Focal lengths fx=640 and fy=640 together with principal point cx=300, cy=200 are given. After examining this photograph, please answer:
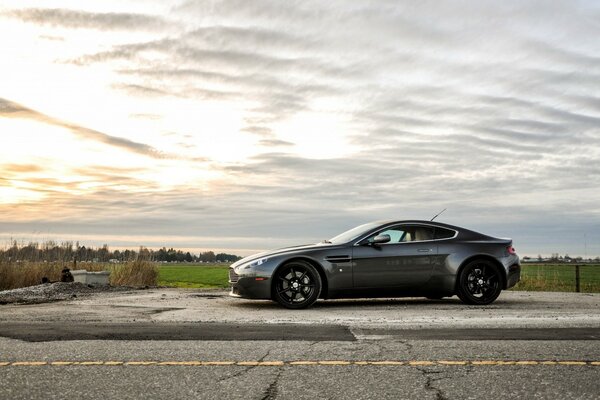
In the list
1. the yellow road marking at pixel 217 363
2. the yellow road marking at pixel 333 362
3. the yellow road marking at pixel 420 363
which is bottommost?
the yellow road marking at pixel 217 363

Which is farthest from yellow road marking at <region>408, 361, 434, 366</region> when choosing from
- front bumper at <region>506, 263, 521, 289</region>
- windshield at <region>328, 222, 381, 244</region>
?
front bumper at <region>506, 263, 521, 289</region>

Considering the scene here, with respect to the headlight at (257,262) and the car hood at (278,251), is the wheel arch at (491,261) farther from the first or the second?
the headlight at (257,262)

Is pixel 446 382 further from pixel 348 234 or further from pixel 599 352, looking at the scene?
pixel 348 234

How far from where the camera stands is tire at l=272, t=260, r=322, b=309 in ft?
36.2

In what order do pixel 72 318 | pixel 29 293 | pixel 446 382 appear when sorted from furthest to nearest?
pixel 29 293 → pixel 72 318 → pixel 446 382

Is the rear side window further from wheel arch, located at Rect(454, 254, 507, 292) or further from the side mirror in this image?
the side mirror

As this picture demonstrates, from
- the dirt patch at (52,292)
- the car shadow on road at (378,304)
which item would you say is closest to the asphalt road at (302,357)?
the car shadow on road at (378,304)

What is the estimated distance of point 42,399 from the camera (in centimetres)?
430

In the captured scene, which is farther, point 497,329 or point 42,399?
point 497,329

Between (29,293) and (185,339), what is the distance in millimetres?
11288

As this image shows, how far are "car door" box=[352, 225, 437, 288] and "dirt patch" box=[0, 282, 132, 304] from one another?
727 cm

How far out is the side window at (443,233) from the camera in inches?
469

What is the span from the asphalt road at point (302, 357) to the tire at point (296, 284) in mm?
1183

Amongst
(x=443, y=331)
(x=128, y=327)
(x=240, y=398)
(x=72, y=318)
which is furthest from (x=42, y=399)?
(x=72, y=318)
